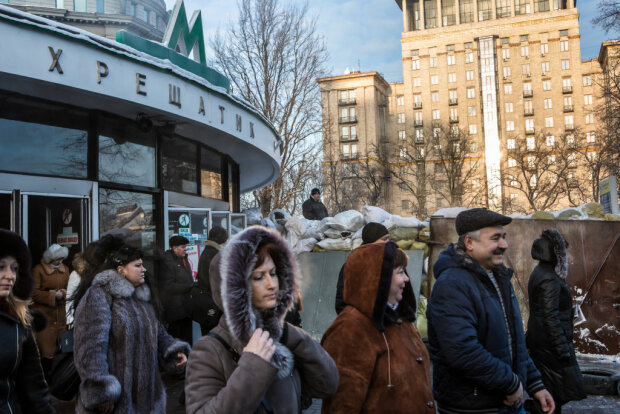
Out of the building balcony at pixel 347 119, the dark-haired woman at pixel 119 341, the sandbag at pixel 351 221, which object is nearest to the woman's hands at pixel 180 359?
the dark-haired woman at pixel 119 341

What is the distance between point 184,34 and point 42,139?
3.58 metres

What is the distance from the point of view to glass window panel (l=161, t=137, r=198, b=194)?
28.0 feet

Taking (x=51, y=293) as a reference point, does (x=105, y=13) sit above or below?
above

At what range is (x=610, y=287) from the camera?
25.3 feet

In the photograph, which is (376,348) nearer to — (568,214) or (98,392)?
(98,392)

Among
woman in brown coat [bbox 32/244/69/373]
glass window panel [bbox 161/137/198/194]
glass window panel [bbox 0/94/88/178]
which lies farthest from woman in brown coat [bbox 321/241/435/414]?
glass window panel [bbox 161/137/198/194]

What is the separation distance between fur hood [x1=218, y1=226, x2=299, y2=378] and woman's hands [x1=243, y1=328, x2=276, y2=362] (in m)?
0.04

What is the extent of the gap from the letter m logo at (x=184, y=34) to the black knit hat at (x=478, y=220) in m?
6.74

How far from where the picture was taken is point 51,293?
6.32 m

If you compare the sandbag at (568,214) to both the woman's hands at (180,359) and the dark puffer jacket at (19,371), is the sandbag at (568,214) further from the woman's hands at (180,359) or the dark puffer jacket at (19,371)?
the dark puffer jacket at (19,371)

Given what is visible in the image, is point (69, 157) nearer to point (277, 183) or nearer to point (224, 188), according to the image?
point (224, 188)

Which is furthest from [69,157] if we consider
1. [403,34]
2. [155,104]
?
[403,34]

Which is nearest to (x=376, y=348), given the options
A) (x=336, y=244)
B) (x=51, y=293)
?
(x=51, y=293)

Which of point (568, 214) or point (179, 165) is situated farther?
point (179, 165)
